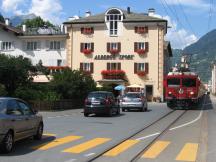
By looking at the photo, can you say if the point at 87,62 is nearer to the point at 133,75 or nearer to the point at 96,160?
the point at 133,75

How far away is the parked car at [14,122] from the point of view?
1184 centimetres

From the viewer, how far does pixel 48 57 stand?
2891 inches

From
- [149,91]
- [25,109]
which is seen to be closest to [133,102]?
[25,109]

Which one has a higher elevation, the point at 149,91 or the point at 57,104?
the point at 149,91

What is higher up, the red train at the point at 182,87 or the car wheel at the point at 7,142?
the red train at the point at 182,87

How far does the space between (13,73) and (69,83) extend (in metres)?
5.73

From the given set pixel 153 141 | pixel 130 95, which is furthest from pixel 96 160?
pixel 130 95

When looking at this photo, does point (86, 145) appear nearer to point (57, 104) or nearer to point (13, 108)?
point (13, 108)

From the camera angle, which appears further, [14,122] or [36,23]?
[36,23]

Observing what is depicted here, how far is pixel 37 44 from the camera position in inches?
2931

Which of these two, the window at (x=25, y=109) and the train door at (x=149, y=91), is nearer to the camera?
the window at (x=25, y=109)

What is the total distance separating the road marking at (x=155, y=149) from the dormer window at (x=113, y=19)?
57.4 m

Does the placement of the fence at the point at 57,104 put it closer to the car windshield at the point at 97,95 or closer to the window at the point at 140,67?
the car windshield at the point at 97,95

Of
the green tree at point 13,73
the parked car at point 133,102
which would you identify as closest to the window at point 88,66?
the green tree at point 13,73
